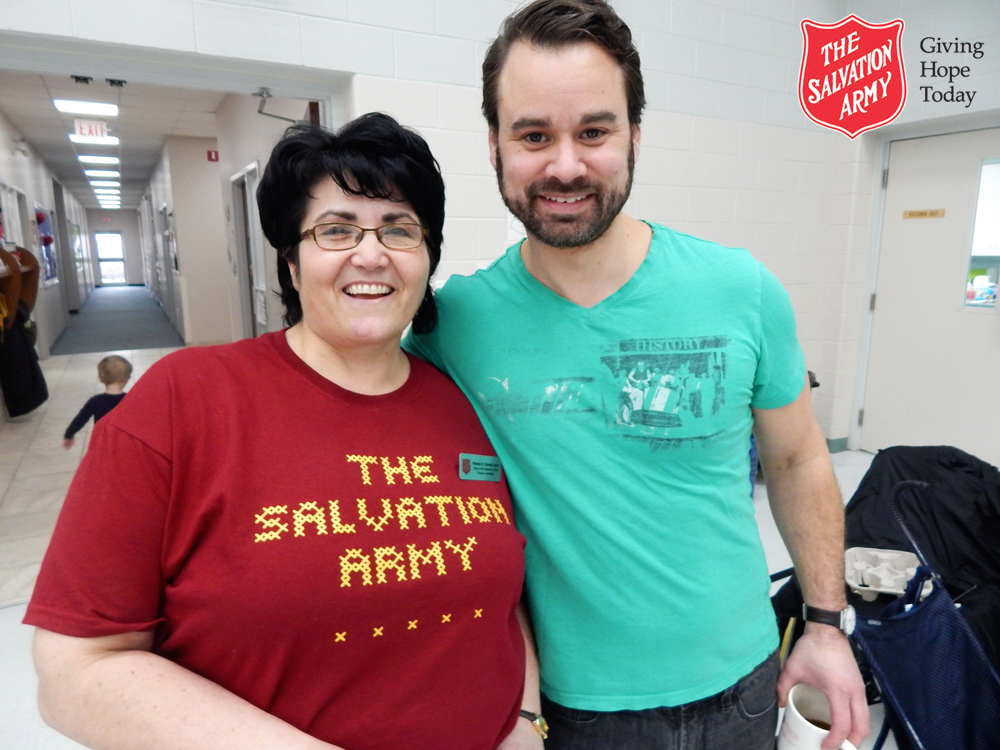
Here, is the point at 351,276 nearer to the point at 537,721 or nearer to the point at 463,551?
the point at 463,551

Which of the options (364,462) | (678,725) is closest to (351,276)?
(364,462)

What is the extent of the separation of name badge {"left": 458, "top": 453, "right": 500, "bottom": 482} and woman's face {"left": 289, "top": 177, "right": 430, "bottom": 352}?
22 cm

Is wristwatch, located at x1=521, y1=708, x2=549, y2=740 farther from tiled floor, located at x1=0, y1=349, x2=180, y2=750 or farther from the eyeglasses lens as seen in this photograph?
tiled floor, located at x1=0, y1=349, x2=180, y2=750

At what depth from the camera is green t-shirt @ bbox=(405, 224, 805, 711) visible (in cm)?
102

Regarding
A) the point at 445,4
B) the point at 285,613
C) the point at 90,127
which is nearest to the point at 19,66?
the point at 445,4

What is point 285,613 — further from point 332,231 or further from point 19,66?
point 19,66

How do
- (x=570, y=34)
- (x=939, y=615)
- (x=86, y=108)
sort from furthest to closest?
(x=86, y=108)
(x=939, y=615)
(x=570, y=34)

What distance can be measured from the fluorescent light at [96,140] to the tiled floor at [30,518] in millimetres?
3885

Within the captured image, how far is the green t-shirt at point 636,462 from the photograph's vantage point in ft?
3.34

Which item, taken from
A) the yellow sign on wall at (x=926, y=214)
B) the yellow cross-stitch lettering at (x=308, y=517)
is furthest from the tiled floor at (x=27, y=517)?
the yellow sign on wall at (x=926, y=214)

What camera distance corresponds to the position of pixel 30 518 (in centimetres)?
345

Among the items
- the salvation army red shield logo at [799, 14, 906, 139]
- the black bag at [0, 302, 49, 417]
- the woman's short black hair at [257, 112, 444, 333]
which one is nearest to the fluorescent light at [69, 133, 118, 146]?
the black bag at [0, 302, 49, 417]

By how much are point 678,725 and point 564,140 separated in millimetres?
939

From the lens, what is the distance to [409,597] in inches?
32.2
